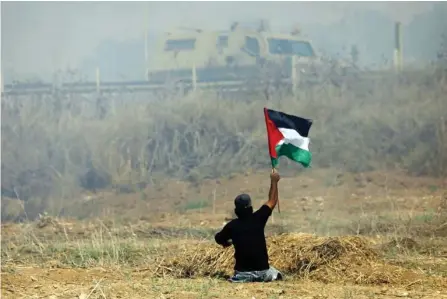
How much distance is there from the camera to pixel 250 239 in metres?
9.44

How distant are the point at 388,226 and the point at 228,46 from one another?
1005 centimetres

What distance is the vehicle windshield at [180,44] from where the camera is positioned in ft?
78.7

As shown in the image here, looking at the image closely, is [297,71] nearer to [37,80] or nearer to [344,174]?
[344,174]

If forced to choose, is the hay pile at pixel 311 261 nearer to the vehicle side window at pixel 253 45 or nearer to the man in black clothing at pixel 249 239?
the man in black clothing at pixel 249 239

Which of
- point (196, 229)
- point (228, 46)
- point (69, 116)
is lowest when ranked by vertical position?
point (196, 229)

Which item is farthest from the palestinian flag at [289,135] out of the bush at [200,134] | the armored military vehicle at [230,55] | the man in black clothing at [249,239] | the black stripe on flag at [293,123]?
the armored military vehicle at [230,55]

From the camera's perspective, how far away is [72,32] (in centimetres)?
2423

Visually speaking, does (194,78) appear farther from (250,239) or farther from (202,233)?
(250,239)

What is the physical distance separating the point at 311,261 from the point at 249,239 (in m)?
1.08

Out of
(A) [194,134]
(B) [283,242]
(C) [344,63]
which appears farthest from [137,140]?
(B) [283,242]

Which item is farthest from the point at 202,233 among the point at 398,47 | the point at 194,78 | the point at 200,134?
the point at 398,47

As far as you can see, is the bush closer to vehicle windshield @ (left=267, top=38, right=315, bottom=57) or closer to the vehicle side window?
vehicle windshield @ (left=267, top=38, right=315, bottom=57)

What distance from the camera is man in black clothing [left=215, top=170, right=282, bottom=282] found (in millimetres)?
9453

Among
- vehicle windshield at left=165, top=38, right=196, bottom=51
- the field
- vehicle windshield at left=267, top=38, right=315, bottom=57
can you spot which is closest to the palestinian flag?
the field
